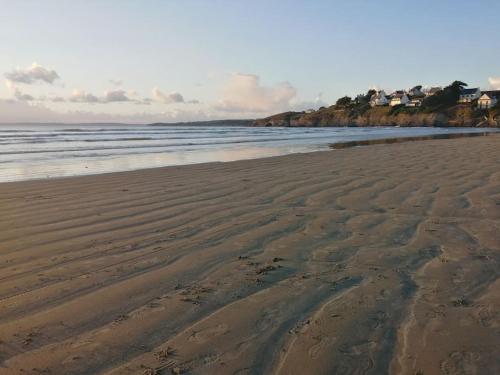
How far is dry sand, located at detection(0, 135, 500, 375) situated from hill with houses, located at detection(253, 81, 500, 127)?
7334 centimetres

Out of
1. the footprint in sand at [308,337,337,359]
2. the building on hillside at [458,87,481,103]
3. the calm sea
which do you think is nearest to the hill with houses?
the building on hillside at [458,87,481,103]

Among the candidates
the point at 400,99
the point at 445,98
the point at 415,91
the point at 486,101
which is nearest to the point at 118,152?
the point at 486,101

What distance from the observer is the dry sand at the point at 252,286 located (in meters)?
2.51

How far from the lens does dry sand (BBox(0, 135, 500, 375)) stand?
251 cm

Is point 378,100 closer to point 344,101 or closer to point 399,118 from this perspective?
point 344,101

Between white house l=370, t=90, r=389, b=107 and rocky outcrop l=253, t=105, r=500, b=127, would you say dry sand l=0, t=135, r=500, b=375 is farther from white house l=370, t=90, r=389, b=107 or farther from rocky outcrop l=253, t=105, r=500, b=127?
white house l=370, t=90, r=389, b=107

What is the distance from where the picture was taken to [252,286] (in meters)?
3.53

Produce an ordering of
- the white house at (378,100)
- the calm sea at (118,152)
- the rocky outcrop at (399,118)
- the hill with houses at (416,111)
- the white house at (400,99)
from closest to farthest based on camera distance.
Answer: the calm sea at (118,152), the rocky outcrop at (399,118), the hill with houses at (416,111), the white house at (400,99), the white house at (378,100)

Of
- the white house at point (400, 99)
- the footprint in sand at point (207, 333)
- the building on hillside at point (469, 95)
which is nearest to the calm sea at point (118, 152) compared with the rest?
the footprint in sand at point (207, 333)

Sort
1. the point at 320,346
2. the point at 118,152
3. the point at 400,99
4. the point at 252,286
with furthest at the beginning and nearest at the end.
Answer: the point at 400,99 < the point at 118,152 < the point at 252,286 < the point at 320,346

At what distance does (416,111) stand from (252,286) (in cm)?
9411

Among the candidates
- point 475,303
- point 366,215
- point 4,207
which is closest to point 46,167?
point 4,207

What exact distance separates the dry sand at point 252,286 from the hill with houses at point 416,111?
7334cm

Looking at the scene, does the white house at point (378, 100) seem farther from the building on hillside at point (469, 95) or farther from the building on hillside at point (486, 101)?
the building on hillside at point (486, 101)
